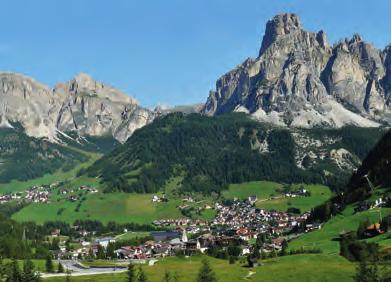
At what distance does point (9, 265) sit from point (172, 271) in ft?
158

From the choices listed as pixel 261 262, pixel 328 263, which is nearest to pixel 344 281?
pixel 328 263

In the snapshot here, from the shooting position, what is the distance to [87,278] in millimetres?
185375

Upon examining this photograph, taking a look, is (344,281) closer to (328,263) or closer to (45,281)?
(328,263)

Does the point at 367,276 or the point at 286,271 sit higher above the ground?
the point at 367,276

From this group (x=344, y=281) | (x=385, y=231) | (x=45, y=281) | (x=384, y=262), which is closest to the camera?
(x=344, y=281)

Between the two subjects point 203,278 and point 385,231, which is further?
point 385,231

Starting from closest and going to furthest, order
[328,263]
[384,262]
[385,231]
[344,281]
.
→ [344,281] < [384,262] < [328,263] < [385,231]

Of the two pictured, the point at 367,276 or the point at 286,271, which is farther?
the point at 286,271

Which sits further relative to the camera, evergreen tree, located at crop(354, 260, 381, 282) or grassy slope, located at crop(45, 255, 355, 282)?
grassy slope, located at crop(45, 255, 355, 282)

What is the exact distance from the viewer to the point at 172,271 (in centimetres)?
19000

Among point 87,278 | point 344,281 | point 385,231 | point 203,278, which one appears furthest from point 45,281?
point 385,231

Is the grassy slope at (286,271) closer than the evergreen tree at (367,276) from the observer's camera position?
No

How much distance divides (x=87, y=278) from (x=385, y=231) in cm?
8828

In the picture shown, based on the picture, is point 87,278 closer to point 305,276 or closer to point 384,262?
point 305,276
